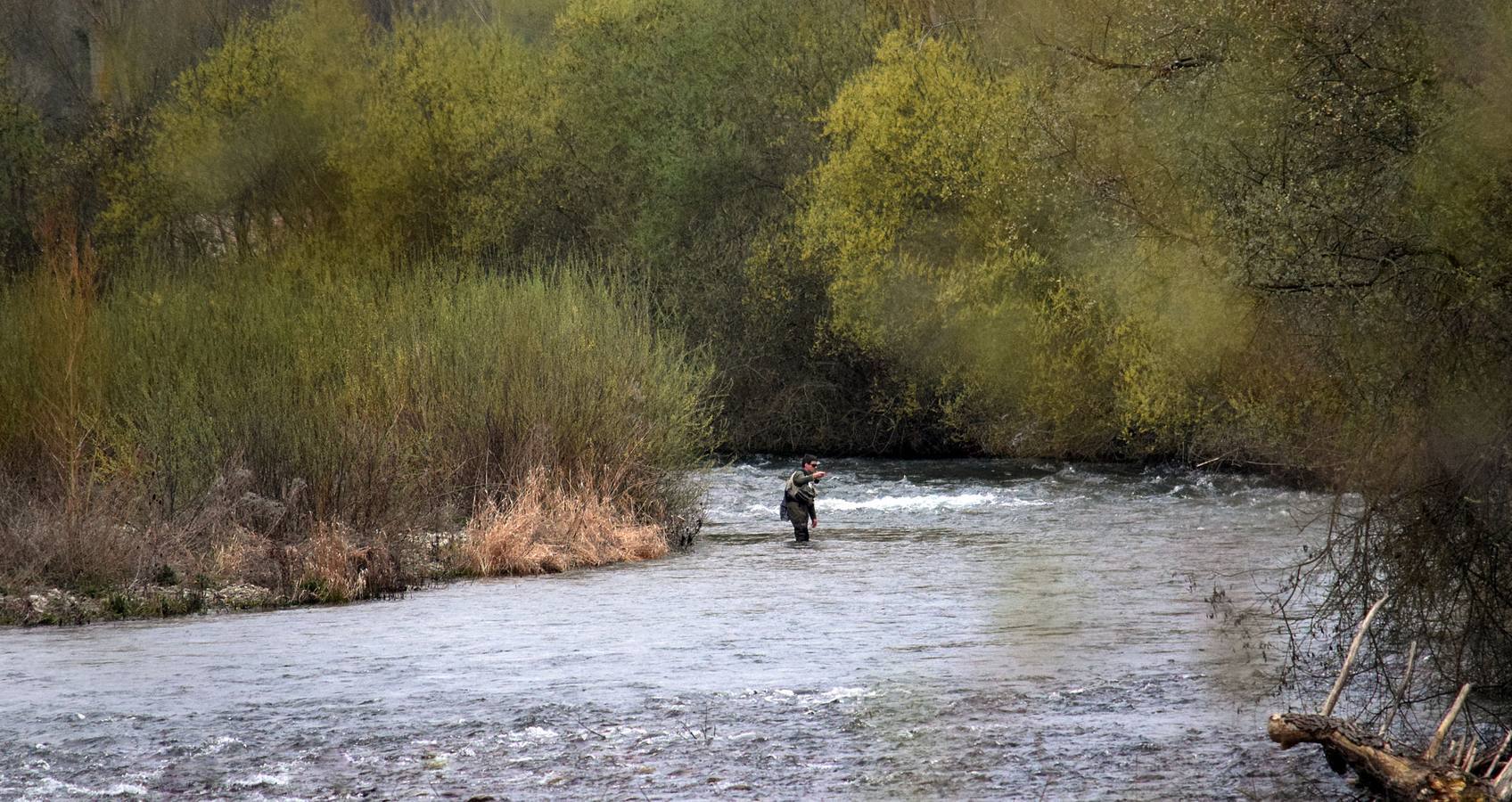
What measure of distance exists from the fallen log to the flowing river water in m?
0.66

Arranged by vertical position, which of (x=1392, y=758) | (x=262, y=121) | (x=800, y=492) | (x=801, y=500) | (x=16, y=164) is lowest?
(x=1392, y=758)

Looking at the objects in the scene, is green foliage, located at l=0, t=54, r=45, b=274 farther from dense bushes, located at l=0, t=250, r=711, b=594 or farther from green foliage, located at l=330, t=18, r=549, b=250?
dense bushes, located at l=0, t=250, r=711, b=594

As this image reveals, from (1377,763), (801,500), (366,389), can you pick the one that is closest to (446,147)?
(366,389)

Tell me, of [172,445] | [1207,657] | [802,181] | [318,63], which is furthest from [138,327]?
[318,63]

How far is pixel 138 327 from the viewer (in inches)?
973

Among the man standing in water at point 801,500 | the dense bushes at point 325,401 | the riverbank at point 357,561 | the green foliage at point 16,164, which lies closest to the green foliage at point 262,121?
the green foliage at point 16,164

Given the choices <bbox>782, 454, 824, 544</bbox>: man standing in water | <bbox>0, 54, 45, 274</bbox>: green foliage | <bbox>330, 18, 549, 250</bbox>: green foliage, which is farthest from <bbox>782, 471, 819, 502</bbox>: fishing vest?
<bbox>0, 54, 45, 274</bbox>: green foliage

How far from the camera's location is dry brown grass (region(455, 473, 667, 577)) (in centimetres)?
2327

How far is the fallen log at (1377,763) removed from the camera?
9.48 meters

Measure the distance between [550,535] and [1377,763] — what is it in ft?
50.9

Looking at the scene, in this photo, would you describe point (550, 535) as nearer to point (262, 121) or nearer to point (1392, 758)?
point (1392, 758)

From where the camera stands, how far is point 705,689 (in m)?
14.9

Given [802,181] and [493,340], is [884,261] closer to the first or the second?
[802,181]

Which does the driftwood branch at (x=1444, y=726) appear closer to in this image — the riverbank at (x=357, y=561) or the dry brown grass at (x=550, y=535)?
the riverbank at (x=357, y=561)
